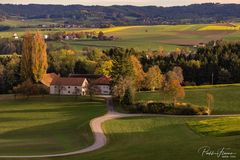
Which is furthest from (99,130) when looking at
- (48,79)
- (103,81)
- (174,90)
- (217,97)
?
(48,79)

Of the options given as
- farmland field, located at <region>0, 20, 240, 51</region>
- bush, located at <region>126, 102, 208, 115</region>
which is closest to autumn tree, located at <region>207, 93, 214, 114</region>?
bush, located at <region>126, 102, 208, 115</region>

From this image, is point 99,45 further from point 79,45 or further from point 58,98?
point 58,98

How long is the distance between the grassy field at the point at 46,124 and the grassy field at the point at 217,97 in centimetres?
872

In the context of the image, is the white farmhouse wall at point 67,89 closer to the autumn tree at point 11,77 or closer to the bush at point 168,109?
the autumn tree at point 11,77

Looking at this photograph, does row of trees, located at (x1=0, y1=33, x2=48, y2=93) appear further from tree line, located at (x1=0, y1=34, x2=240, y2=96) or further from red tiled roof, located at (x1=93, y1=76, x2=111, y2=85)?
red tiled roof, located at (x1=93, y1=76, x2=111, y2=85)

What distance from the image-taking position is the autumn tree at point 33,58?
9124 cm

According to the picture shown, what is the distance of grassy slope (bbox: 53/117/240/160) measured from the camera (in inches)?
1369

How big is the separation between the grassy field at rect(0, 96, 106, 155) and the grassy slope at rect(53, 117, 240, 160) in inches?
158

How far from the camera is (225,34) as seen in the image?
161 meters

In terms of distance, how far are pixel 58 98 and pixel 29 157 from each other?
4583cm

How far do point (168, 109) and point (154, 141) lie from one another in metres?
25.0

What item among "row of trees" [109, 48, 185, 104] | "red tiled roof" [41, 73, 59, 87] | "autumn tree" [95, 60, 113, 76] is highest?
"row of trees" [109, 48, 185, 104]

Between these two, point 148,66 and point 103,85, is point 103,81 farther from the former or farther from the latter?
point 148,66

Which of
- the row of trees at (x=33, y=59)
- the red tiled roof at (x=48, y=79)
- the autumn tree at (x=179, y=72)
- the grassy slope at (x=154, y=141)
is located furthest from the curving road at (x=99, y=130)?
the autumn tree at (x=179, y=72)
